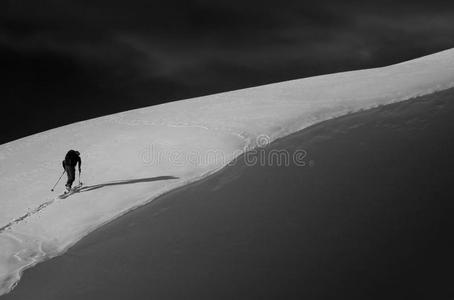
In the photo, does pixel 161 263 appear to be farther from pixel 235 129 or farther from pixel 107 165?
pixel 235 129

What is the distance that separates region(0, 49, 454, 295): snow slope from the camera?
11.7 metres

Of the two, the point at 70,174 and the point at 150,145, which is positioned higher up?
the point at 150,145

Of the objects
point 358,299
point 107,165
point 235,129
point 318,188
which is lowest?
point 358,299

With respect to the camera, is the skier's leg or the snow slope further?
the skier's leg

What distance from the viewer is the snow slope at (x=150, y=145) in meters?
11.7

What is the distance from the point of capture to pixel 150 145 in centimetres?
1683

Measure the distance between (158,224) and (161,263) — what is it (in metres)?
1.74

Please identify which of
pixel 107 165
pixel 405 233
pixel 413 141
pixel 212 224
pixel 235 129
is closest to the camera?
pixel 405 233

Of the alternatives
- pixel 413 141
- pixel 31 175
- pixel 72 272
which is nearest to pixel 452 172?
pixel 413 141

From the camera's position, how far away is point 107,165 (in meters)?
15.6

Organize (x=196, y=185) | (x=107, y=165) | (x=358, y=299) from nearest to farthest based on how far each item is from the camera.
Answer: (x=358, y=299) < (x=196, y=185) < (x=107, y=165)

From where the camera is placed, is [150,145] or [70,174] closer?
[70,174]

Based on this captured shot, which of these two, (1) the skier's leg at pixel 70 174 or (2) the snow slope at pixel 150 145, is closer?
(2) the snow slope at pixel 150 145

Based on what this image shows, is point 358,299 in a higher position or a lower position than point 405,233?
lower
